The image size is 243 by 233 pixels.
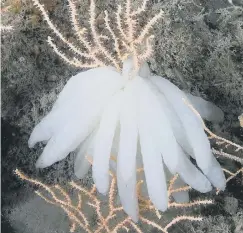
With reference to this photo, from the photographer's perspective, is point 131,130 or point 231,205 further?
point 231,205

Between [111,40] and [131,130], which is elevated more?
[111,40]

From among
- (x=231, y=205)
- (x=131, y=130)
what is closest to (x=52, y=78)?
(x=131, y=130)

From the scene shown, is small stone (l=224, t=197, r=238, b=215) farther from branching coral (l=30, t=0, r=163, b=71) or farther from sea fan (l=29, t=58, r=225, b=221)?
branching coral (l=30, t=0, r=163, b=71)

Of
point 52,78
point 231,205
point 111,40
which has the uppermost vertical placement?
point 111,40

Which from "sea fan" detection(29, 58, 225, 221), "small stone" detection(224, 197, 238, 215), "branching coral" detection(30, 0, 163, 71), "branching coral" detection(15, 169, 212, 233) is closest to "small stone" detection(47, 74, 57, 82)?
"branching coral" detection(30, 0, 163, 71)

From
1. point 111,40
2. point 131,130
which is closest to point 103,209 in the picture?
point 131,130

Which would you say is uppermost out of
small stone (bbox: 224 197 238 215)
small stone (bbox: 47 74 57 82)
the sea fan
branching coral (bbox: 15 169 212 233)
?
small stone (bbox: 47 74 57 82)

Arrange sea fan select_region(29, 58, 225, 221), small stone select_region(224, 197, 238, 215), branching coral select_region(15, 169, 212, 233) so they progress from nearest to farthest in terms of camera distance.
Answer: sea fan select_region(29, 58, 225, 221) → branching coral select_region(15, 169, 212, 233) → small stone select_region(224, 197, 238, 215)

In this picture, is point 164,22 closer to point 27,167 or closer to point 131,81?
point 131,81

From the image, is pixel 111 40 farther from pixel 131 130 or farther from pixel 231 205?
pixel 231 205

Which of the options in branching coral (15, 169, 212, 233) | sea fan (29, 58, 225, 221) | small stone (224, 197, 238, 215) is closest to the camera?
sea fan (29, 58, 225, 221)
